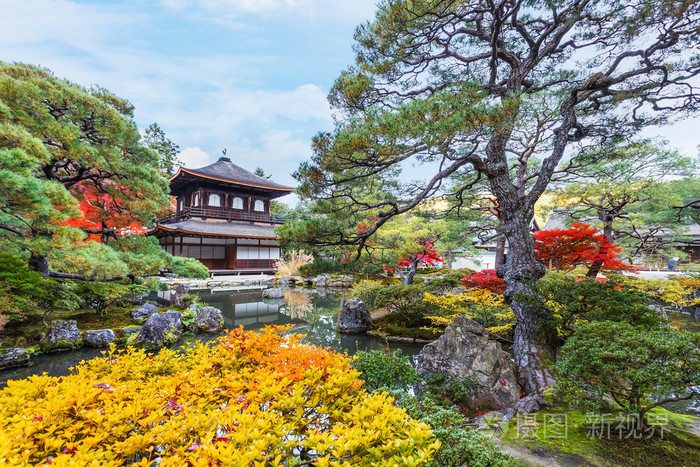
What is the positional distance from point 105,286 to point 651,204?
547 inches

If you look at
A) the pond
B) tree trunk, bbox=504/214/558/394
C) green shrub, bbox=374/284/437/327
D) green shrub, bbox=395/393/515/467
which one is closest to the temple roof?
the pond

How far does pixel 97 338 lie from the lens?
5.39 meters

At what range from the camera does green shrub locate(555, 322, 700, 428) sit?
6.12ft

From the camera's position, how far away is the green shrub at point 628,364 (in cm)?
187

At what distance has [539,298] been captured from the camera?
3.47 metres

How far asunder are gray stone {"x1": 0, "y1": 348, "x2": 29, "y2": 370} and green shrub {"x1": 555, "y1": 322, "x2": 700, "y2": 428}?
6.88 metres

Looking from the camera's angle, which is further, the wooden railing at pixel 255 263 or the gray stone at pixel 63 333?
the wooden railing at pixel 255 263

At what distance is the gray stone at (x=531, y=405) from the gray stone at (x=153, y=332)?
5733 mm

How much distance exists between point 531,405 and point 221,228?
51.3ft

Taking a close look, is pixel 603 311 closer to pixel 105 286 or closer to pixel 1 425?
pixel 1 425

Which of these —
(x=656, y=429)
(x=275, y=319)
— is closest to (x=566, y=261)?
(x=656, y=429)

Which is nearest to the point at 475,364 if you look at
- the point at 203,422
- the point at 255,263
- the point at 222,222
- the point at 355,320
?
the point at 203,422

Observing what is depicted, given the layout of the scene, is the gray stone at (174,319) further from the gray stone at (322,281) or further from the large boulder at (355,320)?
the gray stone at (322,281)

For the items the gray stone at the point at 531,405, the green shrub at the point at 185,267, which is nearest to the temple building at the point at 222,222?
the green shrub at the point at 185,267
